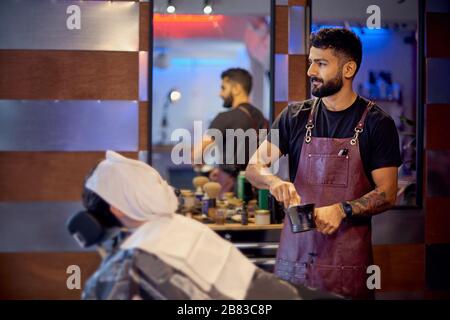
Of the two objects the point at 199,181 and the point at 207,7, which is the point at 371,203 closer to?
the point at 199,181

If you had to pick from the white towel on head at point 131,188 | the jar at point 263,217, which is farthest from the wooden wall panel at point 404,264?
the white towel on head at point 131,188

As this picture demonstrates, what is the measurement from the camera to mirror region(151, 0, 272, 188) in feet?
10.5

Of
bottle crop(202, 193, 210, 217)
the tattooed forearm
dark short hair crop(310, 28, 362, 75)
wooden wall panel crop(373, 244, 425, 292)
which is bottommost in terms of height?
wooden wall panel crop(373, 244, 425, 292)

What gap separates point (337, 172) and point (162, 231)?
0.93 meters

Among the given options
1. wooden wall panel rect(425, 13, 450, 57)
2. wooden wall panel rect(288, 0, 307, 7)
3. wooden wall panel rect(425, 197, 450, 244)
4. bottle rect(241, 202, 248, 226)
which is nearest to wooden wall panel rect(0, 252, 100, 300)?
bottle rect(241, 202, 248, 226)

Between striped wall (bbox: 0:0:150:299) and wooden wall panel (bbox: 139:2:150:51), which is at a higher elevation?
wooden wall panel (bbox: 139:2:150:51)

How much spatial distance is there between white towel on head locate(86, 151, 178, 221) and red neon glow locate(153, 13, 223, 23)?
1281 mm

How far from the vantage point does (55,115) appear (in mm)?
3105

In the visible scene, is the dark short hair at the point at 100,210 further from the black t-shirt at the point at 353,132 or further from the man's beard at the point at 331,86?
the man's beard at the point at 331,86

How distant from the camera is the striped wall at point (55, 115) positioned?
3.08 metres

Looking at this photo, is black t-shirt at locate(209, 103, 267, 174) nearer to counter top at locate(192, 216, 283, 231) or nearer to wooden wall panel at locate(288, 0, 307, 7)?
counter top at locate(192, 216, 283, 231)

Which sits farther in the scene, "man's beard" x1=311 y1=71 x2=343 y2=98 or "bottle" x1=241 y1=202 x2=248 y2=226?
"bottle" x1=241 y1=202 x2=248 y2=226

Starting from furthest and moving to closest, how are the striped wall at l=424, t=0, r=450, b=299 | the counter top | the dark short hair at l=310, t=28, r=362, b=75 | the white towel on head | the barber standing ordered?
the striped wall at l=424, t=0, r=450, b=299, the counter top, the dark short hair at l=310, t=28, r=362, b=75, the barber standing, the white towel on head
